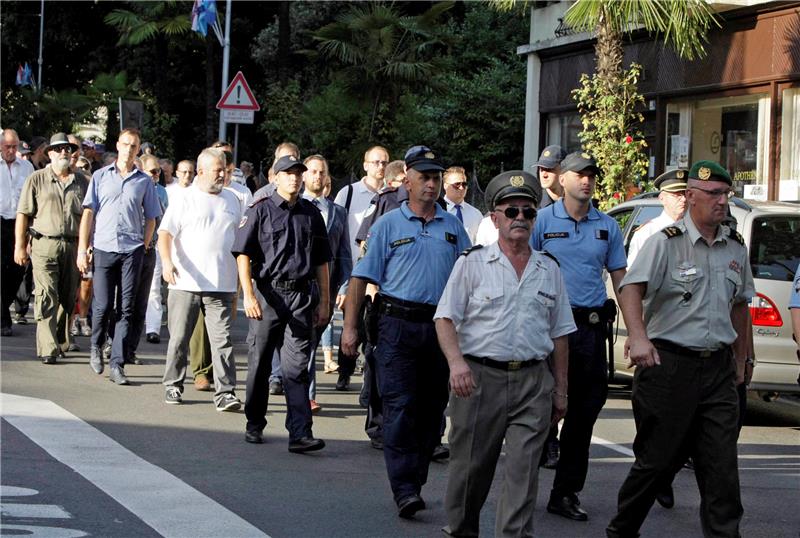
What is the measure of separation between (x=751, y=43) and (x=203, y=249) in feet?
41.1

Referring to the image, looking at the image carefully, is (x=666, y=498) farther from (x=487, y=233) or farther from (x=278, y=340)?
(x=278, y=340)

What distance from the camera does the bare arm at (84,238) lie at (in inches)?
488

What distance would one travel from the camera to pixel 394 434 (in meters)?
7.41

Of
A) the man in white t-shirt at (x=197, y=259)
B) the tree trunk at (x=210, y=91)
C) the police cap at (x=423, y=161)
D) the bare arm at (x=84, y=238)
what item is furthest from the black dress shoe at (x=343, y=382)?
the tree trunk at (x=210, y=91)

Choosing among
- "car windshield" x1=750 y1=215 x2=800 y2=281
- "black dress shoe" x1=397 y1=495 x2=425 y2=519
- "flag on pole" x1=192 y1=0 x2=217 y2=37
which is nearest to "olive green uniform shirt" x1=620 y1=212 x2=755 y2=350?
"black dress shoe" x1=397 y1=495 x2=425 y2=519

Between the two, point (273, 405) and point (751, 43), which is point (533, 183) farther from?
point (751, 43)

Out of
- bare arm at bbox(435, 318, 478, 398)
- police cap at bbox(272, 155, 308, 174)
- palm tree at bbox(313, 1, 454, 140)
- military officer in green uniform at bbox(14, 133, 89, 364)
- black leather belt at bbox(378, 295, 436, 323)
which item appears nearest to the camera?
bare arm at bbox(435, 318, 478, 398)

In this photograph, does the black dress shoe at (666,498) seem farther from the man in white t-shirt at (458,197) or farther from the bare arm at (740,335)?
the man in white t-shirt at (458,197)

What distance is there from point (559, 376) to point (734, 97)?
1590 cm

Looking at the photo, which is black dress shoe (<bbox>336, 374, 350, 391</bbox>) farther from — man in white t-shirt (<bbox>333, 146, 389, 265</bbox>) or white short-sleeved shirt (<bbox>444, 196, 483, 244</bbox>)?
white short-sleeved shirt (<bbox>444, 196, 483, 244</bbox>)

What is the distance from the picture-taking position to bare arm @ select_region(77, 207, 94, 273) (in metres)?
12.4

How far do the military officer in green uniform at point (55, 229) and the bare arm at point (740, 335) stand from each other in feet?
26.5

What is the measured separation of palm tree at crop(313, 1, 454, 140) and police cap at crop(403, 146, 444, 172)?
20.9 meters

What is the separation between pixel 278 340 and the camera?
31.2 feet
